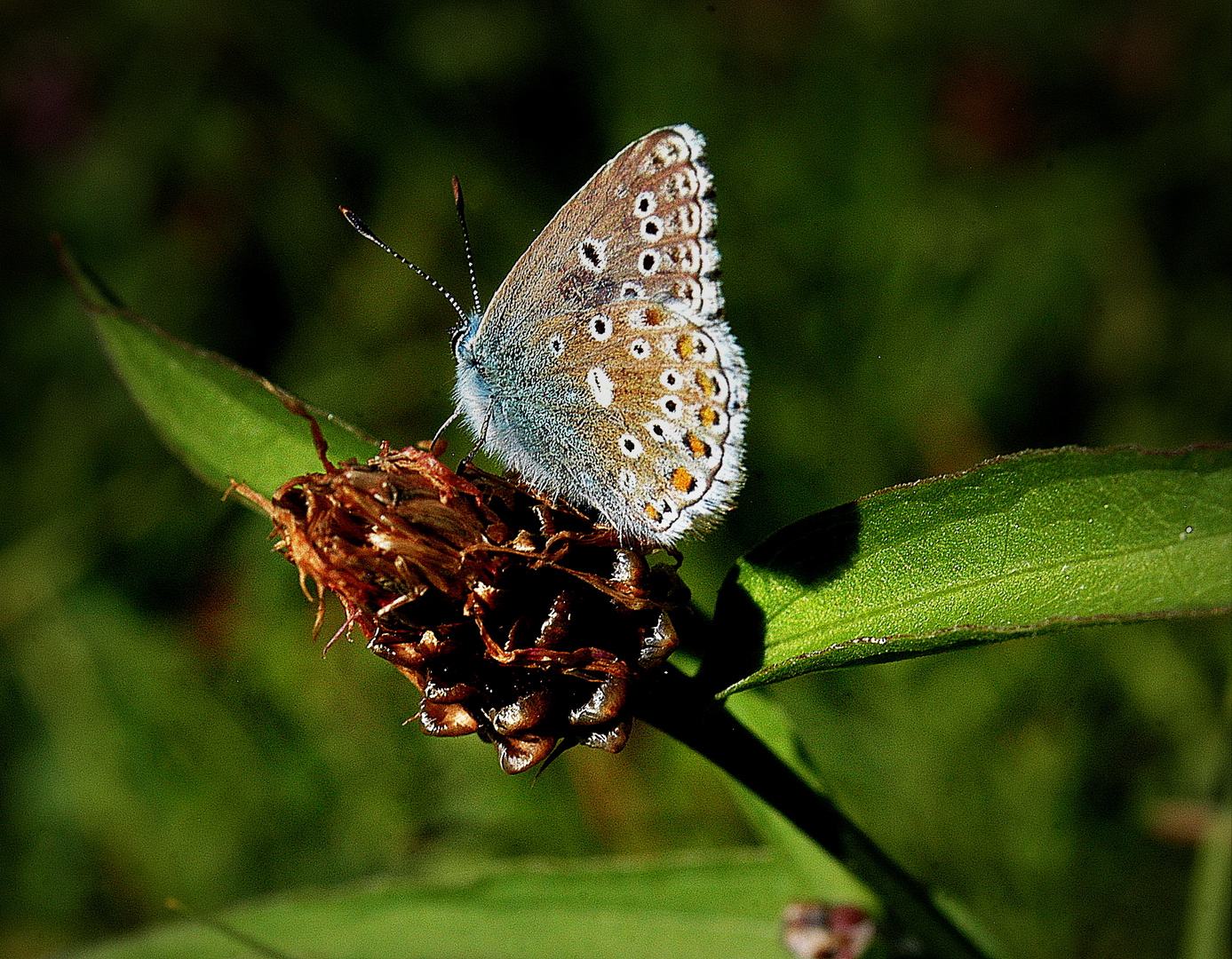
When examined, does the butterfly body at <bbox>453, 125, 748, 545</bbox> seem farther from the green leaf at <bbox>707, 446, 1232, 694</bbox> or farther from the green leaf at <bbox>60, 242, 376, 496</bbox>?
the green leaf at <bbox>60, 242, 376, 496</bbox>

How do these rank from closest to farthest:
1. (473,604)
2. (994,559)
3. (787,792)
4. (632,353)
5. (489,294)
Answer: (994,559), (473,604), (787,792), (632,353), (489,294)

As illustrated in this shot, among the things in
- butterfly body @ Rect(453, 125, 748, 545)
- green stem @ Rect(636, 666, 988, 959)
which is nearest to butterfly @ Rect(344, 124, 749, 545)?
butterfly body @ Rect(453, 125, 748, 545)

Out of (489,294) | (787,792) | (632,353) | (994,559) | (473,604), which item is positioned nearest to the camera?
(994,559)

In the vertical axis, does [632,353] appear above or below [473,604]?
above

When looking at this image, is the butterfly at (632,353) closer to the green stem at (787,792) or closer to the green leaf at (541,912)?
the green stem at (787,792)

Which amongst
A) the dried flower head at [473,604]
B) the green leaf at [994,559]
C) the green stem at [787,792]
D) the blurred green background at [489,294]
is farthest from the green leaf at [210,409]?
the blurred green background at [489,294]

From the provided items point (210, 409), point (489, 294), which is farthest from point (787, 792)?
point (489, 294)

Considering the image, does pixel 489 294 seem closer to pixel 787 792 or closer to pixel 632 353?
pixel 632 353

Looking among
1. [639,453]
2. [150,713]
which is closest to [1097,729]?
[639,453]
